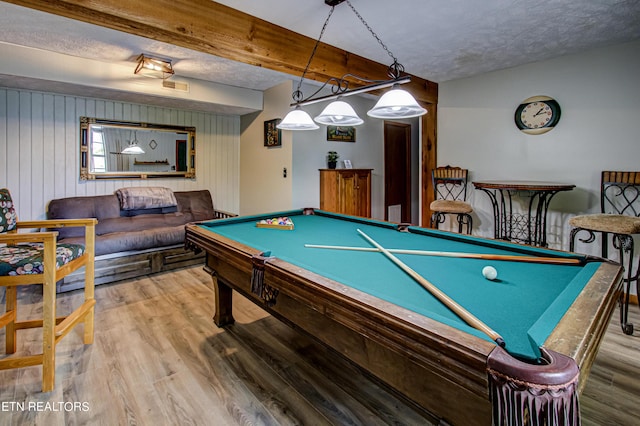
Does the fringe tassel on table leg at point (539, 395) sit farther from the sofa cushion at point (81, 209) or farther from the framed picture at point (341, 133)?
the sofa cushion at point (81, 209)

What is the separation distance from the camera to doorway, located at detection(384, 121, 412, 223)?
6.04 metres

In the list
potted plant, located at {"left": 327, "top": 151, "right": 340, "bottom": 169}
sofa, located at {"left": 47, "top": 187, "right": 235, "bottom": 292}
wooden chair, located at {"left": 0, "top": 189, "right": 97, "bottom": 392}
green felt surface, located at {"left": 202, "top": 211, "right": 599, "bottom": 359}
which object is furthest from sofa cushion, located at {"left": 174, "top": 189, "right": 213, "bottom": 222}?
green felt surface, located at {"left": 202, "top": 211, "right": 599, "bottom": 359}

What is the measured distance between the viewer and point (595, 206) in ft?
11.5

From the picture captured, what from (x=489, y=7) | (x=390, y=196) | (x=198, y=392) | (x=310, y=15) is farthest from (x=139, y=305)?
(x=390, y=196)

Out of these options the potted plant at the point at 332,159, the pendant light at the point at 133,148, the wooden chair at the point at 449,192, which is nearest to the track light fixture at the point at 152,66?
the pendant light at the point at 133,148

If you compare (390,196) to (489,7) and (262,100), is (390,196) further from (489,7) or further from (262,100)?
(489,7)

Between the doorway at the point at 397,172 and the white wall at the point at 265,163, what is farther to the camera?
the doorway at the point at 397,172

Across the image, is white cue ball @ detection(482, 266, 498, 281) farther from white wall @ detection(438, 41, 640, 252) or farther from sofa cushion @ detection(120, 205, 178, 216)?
sofa cushion @ detection(120, 205, 178, 216)

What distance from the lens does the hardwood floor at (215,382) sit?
1.69m

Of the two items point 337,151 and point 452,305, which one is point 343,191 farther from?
point 452,305

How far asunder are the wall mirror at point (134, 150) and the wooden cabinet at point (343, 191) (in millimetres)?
2121

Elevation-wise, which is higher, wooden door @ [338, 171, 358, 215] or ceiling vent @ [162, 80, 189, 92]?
ceiling vent @ [162, 80, 189, 92]

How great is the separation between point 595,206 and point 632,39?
1.61m

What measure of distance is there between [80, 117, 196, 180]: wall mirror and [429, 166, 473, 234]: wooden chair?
11.8ft
